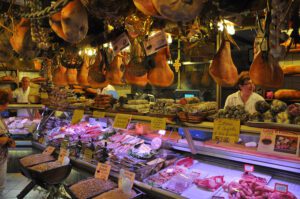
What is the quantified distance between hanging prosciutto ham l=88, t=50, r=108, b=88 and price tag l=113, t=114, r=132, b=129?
510 millimetres

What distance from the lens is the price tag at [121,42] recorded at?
9.60 feet

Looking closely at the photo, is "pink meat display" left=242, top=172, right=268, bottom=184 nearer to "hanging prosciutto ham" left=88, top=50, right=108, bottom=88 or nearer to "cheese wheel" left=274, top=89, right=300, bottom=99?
"hanging prosciutto ham" left=88, top=50, right=108, bottom=88

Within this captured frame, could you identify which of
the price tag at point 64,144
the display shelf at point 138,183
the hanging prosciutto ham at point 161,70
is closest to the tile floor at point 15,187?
the price tag at point 64,144

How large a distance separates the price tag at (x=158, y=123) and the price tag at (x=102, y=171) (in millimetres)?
832

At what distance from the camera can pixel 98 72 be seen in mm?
3396

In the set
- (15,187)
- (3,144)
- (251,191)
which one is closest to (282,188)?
(251,191)

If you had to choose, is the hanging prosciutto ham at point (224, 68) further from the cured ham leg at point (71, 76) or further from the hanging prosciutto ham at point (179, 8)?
the cured ham leg at point (71, 76)

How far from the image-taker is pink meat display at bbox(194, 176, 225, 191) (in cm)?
271

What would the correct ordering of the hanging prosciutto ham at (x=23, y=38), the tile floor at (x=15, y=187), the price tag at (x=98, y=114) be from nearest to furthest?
1. the hanging prosciutto ham at (x=23, y=38)
2. the price tag at (x=98, y=114)
3. the tile floor at (x=15, y=187)

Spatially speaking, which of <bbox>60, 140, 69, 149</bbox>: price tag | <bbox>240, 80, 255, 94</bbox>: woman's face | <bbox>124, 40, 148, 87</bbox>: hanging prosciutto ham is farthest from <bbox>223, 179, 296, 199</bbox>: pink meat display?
<bbox>240, 80, 255, 94</bbox>: woman's face

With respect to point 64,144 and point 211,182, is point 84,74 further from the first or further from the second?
point 211,182

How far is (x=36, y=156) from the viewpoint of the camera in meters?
4.07

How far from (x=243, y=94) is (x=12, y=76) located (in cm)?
939

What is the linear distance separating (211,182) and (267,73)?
4.74 feet
